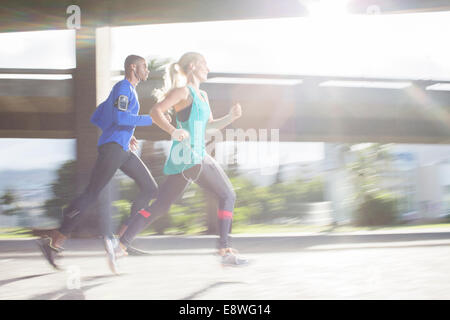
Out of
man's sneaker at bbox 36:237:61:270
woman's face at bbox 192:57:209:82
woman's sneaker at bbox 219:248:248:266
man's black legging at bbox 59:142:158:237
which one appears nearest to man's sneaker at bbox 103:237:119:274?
man's black legging at bbox 59:142:158:237

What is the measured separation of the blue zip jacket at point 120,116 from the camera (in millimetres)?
3744

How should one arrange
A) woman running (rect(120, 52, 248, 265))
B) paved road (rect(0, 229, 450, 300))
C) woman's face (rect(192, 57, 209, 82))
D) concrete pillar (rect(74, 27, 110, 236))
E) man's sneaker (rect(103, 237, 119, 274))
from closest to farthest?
paved road (rect(0, 229, 450, 300))
woman running (rect(120, 52, 248, 265))
woman's face (rect(192, 57, 209, 82))
man's sneaker (rect(103, 237, 119, 274))
concrete pillar (rect(74, 27, 110, 236))

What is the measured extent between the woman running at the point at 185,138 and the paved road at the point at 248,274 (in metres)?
0.53

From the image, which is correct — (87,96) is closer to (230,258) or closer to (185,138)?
(185,138)

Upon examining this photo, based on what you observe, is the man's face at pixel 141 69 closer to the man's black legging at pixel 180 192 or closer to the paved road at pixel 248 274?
the man's black legging at pixel 180 192

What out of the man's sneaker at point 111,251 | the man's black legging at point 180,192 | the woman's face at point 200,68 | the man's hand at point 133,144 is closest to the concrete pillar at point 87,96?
the man's sneaker at point 111,251

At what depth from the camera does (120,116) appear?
12.3ft

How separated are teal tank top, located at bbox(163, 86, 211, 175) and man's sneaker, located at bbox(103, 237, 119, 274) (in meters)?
0.86

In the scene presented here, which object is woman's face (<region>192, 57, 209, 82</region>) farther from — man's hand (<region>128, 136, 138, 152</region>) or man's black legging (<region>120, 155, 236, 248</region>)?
man's hand (<region>128, 136, 138, 152</region>)

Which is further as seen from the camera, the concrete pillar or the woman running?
the concrete pillar

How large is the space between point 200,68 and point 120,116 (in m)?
0.81

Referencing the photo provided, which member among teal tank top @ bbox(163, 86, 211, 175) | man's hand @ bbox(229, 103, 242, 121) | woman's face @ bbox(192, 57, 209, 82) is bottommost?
teal tank top @ bbox(163, 86, 211, 175)

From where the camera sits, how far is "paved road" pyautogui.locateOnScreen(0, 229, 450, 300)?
3.38 meters
